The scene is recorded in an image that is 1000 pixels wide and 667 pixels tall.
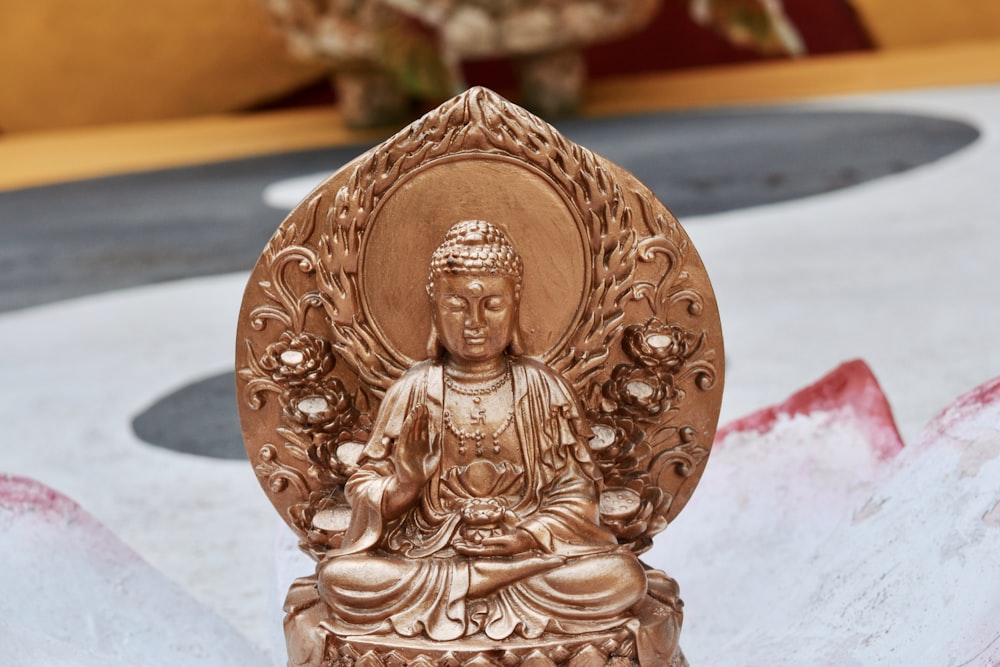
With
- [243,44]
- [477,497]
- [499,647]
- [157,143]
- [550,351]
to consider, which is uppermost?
[243,44]

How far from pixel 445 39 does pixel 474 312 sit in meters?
5.12

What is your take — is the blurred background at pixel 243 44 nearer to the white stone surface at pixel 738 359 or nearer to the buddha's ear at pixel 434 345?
the white stone surface at pixel 738 359

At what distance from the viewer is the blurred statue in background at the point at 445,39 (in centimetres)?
684

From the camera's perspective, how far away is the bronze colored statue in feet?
6.29

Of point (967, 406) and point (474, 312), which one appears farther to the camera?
point (967, 406)

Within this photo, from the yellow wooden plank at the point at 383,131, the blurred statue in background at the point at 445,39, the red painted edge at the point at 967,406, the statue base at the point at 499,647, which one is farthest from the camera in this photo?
the blurred statue in background at the point at 445,39

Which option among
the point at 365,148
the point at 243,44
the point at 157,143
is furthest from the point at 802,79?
the point at 157,143

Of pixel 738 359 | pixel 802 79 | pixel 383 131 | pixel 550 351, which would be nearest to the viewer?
pixel 550 351

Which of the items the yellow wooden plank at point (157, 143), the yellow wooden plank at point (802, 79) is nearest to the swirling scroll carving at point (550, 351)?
the yellow wooden plank at point (157, 143)

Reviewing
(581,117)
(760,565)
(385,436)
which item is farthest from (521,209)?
(581,117)

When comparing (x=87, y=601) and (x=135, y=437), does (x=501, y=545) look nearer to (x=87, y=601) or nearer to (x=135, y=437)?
(x=87, y=601)

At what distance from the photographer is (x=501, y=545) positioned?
1949 mm

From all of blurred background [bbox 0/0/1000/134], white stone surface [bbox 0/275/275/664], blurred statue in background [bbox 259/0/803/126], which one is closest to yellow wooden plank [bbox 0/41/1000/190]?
blurred background [bbox 0/0/1000/134]

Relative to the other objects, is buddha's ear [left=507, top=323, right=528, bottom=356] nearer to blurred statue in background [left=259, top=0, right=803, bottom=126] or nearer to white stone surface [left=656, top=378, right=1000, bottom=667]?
white stone surface [left=656, top=378, right=1000, bottom=667]
